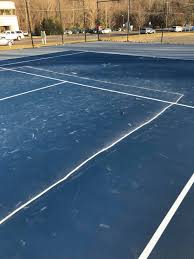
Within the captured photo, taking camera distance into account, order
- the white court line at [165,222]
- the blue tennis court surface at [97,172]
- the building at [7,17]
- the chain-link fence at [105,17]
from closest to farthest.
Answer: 1. the white court line at [165,222]
2. the blue tennis court surface at [97,172]
3. the chain-link fence at [105,17]
4. the building at [7,17]

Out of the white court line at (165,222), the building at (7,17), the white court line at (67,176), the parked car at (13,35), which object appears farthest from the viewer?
the building at (7,17)

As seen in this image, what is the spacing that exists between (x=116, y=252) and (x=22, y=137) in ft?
14.1

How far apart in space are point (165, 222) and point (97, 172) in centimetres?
176

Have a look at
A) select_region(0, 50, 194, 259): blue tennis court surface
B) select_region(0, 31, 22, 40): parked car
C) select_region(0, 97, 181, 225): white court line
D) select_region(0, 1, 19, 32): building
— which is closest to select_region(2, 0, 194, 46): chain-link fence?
A: select_region(0, 1, 19, 32): building

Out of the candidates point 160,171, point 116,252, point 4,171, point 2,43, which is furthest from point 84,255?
point 2,43

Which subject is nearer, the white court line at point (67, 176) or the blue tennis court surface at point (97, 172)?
the blue tennis court surface at point (97, 172)

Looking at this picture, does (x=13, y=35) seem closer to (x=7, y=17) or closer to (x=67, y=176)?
(x=7, y=17)

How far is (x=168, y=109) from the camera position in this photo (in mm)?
8727

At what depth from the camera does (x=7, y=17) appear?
5662 centimetres

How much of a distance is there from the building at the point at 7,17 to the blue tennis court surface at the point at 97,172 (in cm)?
5073

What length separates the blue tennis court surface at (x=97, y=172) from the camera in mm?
3697

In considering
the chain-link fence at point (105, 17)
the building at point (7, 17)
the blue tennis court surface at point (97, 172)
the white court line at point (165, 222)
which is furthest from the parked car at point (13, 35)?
the white court line at point (165, 222)

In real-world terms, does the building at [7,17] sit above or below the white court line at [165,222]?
above

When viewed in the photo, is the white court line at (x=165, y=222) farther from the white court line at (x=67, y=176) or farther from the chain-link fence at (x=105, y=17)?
the chain-link fence at (x=105, y=17)
